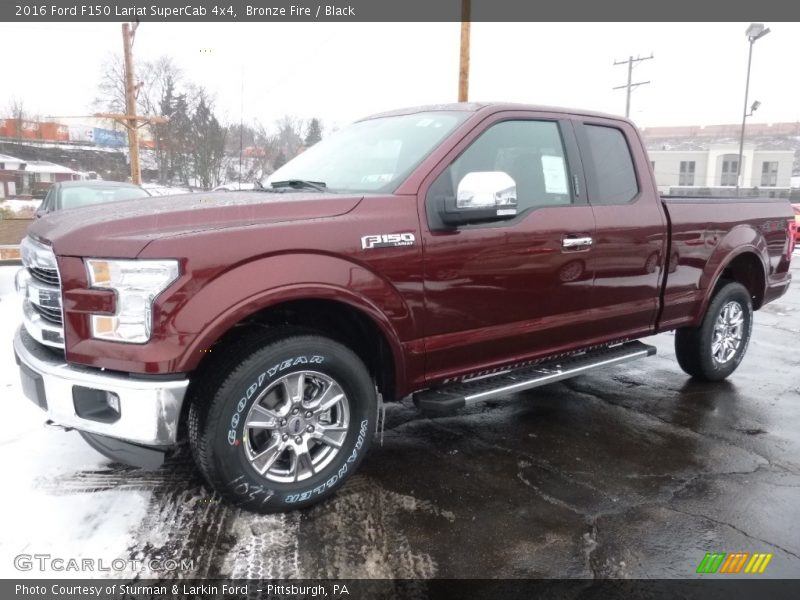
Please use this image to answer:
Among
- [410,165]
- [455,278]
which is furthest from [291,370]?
[410,165]

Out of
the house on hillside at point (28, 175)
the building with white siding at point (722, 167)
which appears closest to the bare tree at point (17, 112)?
the house on hillside at point (28, 175)

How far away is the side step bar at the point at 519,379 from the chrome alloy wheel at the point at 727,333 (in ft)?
3.30

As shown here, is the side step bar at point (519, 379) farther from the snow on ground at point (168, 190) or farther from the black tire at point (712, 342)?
the snow on ground at point (168, 190)

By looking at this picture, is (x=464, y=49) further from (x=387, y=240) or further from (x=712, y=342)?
(x=387, y=240)

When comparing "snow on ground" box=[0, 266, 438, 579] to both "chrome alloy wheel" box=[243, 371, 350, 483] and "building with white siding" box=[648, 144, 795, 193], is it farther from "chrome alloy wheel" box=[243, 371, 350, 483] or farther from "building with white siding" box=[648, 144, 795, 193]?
"building with white siding" box=[648, 144, 795, 193]

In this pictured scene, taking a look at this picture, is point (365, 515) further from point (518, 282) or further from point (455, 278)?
point (518, 282)

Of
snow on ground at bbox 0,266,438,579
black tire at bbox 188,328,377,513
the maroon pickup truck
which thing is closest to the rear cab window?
the maroon pickup truck

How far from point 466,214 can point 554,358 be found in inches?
54.8

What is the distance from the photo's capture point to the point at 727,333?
5.14m

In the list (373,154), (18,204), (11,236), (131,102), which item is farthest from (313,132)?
(18,204)

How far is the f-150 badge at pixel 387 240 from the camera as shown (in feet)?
9.28

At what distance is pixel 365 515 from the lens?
2863 mm

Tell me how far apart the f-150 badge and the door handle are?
3.61ft

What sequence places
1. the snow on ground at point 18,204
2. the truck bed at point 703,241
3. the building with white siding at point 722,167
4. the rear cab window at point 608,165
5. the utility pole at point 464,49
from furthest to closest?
the building with white siding at point 722,167 → the snow on ground at point 18,204 → the utility pole at point 464,49 → the truck bed at point 703,241 → the rear cab window at point 608,165
